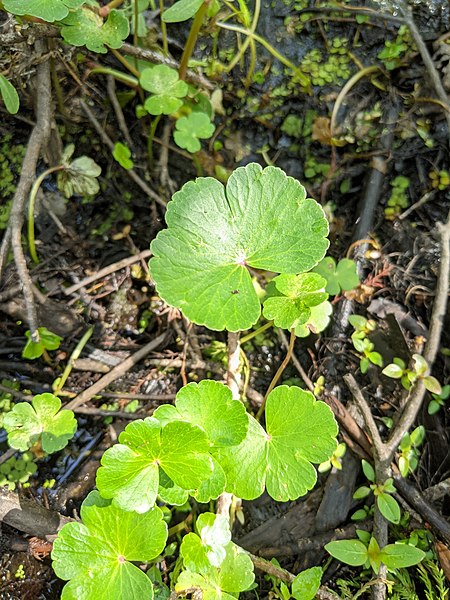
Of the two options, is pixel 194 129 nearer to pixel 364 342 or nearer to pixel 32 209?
pixel 32 209

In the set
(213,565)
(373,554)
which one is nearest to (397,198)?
(373,554)

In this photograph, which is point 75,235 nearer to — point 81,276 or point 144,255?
point 81,276

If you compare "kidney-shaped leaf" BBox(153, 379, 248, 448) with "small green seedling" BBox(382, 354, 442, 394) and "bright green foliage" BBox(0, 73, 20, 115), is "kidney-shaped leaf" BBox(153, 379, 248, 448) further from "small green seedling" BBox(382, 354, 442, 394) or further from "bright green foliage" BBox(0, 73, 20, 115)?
"bright green foliage" BBox(0, 73, 20, 115)

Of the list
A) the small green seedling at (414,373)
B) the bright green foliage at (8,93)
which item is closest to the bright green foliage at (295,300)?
the small green seedling at (414,373)

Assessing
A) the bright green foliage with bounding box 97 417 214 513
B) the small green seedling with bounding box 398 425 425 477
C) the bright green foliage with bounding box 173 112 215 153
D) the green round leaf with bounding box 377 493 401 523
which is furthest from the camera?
the bright green foliage with bounding box 173 112 215 153

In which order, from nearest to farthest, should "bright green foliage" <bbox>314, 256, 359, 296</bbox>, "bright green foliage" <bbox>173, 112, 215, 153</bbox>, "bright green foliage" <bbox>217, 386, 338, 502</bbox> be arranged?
1. "bright green foliage" <bbox>217, 386, 338, 502</bbox>
2. "bright green foliage" <bbox>314, 256, 359, 296</bbox>
3. "bright green foliage" <bbox>173, 112, 215, 153</bbox>

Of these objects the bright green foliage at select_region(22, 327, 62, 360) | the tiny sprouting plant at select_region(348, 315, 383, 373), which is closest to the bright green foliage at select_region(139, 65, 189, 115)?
the bright green foliage at select_region(22, 327, 62, 360)
